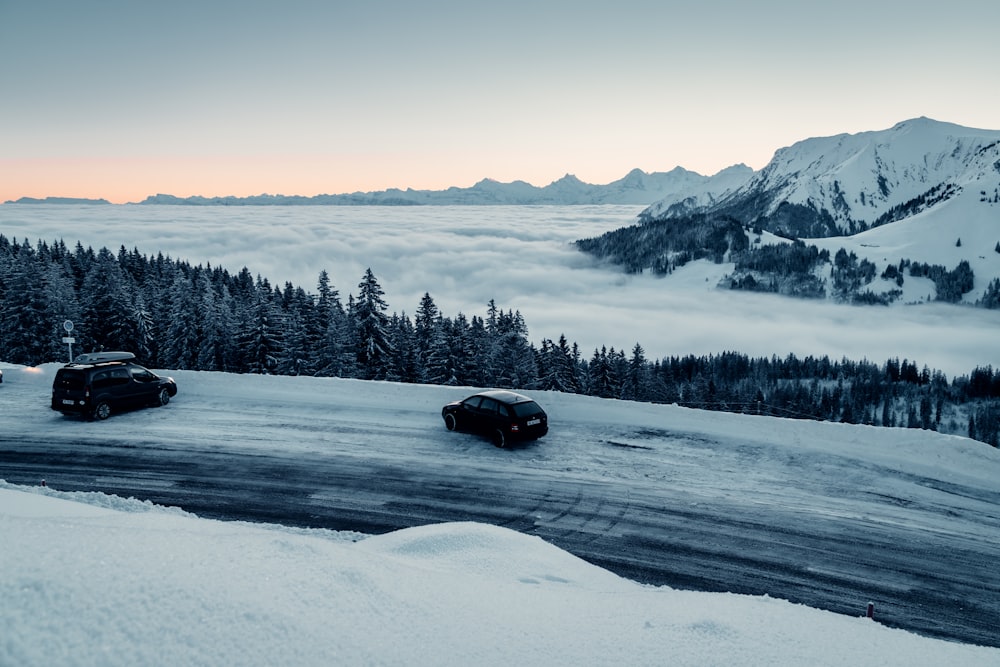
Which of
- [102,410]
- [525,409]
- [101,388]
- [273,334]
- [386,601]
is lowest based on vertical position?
[273,334]

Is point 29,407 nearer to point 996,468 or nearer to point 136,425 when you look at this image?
point 136,425

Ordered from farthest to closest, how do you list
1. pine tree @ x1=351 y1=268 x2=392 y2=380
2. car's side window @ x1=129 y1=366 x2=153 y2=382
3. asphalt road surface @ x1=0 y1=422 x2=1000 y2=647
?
pine tree @ x1=351 y1=268 x2=392 y2=380 < car's side window @ x1=129 y1=366 x2=153 y2=382 < asphalt road surface @ x1=0 y1=422 x2=1000 y2=647

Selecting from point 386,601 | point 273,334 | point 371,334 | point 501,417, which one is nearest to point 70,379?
point 501,417

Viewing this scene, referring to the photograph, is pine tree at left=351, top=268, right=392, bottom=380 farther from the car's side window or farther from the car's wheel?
the car's wheel

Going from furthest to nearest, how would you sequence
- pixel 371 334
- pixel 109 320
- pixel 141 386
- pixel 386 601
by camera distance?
1. pixel 109 320
2. pixel 371 334
3. pixel 141 386
4. pixel 386 601

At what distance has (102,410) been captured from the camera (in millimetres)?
20047

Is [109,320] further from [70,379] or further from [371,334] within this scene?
[70,379]

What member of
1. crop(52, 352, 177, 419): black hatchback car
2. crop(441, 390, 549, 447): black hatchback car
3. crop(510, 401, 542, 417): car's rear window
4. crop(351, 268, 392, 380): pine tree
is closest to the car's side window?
crop(52, 352, 177, 419): black hatchback car

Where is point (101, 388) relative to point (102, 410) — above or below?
above

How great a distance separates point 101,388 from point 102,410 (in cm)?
79

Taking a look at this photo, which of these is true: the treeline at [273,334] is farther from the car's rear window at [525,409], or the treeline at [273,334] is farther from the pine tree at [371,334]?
the car's rear window at [525,409]

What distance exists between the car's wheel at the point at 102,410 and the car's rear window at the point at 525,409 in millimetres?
14684

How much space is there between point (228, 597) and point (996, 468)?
784 inches

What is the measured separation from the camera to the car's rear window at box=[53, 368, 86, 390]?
19.7m
